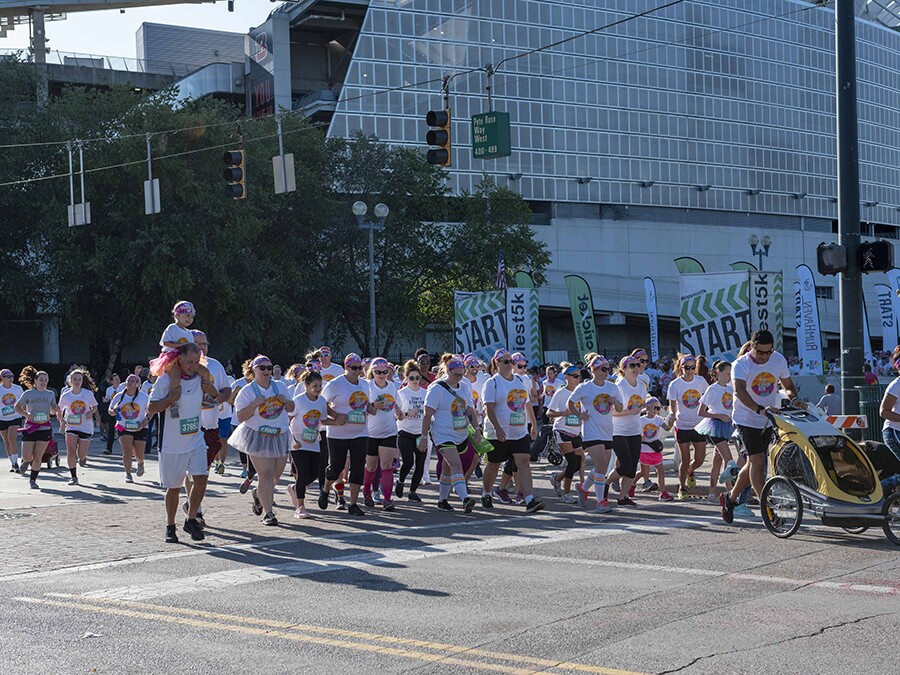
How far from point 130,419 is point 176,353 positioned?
8324 mm

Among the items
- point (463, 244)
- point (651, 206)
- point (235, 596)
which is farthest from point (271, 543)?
point (651, 206)

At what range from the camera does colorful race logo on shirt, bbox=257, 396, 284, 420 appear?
1317cm

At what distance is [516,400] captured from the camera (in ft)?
48.5

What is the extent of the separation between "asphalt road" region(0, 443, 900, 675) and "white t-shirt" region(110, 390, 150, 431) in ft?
18.8

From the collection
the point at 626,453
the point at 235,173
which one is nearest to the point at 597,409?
the point at 626,453

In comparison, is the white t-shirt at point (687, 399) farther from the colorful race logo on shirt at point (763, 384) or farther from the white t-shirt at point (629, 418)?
the colorful race logo on shirt at point (763, 384)

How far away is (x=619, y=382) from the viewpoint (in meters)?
14.9

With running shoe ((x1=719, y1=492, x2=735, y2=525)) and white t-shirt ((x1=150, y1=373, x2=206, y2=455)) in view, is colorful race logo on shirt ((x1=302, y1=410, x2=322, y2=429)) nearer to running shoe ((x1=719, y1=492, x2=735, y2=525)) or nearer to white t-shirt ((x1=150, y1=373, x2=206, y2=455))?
white t-shirt ((x1=150, y1=373, x2=206, y2=455))

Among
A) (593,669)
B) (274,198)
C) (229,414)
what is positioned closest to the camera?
(593,669)

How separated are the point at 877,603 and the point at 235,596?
173 inches

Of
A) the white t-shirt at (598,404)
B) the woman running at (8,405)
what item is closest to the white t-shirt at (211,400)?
the white t-shirt at (598,404)

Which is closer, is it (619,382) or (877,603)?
(877,603)

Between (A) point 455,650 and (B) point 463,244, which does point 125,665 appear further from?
(B) point 463,244

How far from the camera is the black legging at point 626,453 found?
14.5 meters
